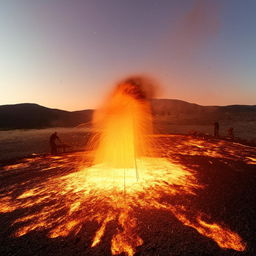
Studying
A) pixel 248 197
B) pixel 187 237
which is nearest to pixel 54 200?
pixel 187 237

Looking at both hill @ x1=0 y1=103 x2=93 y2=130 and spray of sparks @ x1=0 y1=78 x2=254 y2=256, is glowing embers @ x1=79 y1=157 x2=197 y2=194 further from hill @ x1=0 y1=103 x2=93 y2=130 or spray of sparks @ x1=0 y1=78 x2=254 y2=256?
hill @ x1=0 y1=103 x2=93 y2=130

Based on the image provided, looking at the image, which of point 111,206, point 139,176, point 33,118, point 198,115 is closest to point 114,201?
point 111,206

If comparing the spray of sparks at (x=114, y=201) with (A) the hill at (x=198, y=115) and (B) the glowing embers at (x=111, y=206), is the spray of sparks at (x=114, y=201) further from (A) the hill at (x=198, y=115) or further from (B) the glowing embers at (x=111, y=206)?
(A) the hill at (x=198, y=115)

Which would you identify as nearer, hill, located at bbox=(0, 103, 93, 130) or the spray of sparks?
the spray of sparks

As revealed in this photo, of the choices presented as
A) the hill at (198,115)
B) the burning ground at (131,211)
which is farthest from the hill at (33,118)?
the burning ground at (131,211)

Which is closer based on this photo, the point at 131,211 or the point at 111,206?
the point at 131,211

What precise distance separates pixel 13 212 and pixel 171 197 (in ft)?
14.9

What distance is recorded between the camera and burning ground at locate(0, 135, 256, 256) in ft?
12.9

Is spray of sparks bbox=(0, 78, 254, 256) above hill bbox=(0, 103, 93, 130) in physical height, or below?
below

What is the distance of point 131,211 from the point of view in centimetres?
509

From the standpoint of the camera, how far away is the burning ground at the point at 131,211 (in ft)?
12.9

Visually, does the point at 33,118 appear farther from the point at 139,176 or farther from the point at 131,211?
the point at 131,211

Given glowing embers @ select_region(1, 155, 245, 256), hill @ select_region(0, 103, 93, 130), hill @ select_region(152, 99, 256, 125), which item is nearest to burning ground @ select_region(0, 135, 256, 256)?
glowing embers @ select_region(1, 155, 245, 256)

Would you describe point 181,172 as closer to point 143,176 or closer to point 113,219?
point 143,176
